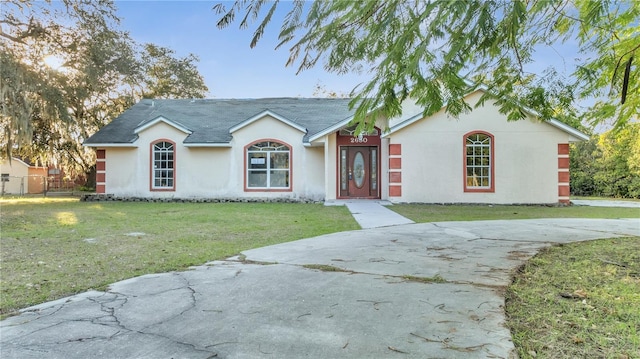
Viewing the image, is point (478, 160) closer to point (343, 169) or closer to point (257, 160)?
point (343, 169)

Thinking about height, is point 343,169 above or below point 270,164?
below

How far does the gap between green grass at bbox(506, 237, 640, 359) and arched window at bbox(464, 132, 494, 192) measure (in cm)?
1011

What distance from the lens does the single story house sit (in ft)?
93.5

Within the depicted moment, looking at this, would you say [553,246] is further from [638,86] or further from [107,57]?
[107,57]

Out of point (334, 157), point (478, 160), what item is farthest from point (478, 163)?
point (334, 157)

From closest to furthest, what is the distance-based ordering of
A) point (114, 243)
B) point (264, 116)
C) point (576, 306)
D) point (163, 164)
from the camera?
point (576, 306) < point (114, 243) < point (264, 116) < point (163, 164)

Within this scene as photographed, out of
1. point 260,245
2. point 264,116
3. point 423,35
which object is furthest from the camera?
point 264,116

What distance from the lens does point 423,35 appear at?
4.13m

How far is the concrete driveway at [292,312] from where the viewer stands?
8.93 ft

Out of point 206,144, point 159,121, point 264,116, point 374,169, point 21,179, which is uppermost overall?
point 264,116

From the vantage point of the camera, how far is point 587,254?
5.84 metres

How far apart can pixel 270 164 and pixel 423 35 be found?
45.0 ft

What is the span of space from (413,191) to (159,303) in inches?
524

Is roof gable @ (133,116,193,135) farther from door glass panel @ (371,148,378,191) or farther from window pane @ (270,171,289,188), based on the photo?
door glass panel @ (371,148,378,191)
